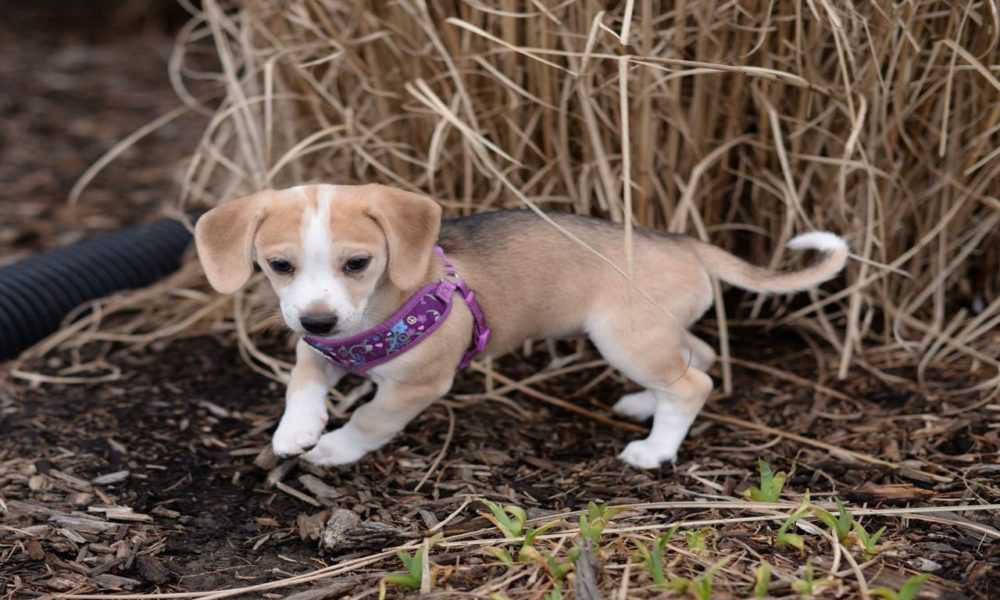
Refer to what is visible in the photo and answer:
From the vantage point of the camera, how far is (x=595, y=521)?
2.43 meters

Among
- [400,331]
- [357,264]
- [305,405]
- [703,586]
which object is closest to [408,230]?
[357,264]

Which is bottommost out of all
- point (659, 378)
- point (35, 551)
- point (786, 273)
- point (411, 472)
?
point (411, 472)

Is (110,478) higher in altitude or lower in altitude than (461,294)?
lower

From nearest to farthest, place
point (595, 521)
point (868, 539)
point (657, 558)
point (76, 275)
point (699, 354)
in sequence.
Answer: point (657, 558)
point (868, 539)
point (595, 521)
point (699, 354)
point (76, 275)

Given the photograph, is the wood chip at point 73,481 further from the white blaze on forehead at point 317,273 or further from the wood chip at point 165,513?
the white blaze on forehead at point 317,273

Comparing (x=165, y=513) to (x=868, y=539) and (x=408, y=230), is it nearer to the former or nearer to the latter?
(x=408, y=230)

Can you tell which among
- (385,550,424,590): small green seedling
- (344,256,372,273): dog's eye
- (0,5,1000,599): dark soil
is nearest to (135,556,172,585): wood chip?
(0,5,1000,599): dark soil

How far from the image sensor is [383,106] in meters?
3.63

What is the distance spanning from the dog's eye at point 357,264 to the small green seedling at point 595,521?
0.69 metres

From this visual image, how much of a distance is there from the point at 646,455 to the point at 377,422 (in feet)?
2.21

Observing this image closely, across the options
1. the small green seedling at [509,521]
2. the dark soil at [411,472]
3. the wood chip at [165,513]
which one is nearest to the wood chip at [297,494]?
the dark soil at [411,472]

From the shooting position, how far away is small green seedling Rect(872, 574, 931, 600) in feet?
6.78

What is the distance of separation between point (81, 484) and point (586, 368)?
148 cm

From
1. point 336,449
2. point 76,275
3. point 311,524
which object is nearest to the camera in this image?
point 311,524
